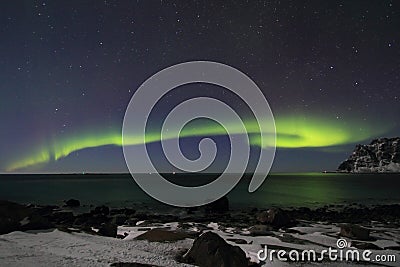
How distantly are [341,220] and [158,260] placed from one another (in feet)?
81.3

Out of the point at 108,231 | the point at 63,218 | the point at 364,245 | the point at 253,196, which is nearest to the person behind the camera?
the point at 364,245

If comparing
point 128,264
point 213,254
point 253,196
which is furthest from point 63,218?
point 253,196

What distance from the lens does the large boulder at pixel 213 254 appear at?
37.6 ft

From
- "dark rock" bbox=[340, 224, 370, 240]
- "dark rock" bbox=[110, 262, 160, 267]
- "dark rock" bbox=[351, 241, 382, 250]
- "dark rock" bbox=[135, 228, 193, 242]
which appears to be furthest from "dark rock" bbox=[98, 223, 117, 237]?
"dark rock" bbox=[340, 224, 370, 240]

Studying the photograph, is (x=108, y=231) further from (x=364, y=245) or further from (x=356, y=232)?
(x=356, y=232)

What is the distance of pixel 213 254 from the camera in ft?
38.4

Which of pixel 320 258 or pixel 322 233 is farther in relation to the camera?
pixel 322 233

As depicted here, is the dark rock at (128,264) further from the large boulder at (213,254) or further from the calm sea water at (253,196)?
the calm sea water at (253,196)

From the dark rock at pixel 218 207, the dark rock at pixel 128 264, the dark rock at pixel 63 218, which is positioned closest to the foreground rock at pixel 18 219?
the dark rock at pixel 63 218

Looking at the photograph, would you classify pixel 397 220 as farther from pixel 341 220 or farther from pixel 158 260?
pixel 158 260

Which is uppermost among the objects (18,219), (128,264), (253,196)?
(18,219)

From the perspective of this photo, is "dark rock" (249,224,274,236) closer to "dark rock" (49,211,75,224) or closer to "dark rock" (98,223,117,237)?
"dark rock" (98,223,117,237)

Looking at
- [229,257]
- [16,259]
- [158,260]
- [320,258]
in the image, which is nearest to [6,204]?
[16,259]

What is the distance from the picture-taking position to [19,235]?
15430 mm
